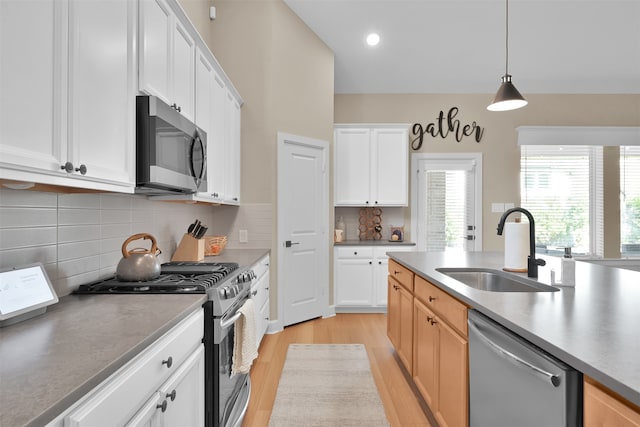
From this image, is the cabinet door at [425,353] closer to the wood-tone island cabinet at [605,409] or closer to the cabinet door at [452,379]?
the cabinet door at [452,379]

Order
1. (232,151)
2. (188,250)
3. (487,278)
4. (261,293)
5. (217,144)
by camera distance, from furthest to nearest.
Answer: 1. (232,151)
2. (261,293)
3. (217,144)
4. (188,250)
5. (487,278)

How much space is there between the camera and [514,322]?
1147mm

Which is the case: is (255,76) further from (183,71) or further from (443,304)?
(443,304)

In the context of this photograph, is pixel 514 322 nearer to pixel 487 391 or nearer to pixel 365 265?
pixel 487 391

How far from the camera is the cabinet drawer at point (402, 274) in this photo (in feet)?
8.24

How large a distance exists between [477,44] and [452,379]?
14.0 feet

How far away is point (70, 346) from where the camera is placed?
0.95 meters

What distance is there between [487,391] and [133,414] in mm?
1227

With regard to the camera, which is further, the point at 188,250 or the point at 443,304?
the point at 188,250

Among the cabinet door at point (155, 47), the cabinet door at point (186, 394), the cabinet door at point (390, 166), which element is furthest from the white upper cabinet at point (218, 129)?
the cabinet door at point (390, 166)

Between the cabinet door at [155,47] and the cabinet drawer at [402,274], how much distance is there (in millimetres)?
1896

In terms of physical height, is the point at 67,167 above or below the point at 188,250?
above

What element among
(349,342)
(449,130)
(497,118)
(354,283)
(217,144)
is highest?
(497,118)

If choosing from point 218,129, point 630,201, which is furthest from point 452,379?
point 630,201
